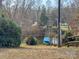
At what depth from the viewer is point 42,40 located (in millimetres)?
15727

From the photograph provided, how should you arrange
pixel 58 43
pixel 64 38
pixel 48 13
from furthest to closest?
pixel 48 13 → pixel 64 38 → pixel 58 43

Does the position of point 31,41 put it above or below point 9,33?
below

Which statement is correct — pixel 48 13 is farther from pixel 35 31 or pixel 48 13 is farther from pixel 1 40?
pixel 1 40

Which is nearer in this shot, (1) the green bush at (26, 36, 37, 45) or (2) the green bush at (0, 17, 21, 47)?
(2) the green bush at (0, 17, 21, 47)

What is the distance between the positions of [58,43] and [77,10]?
329 centimetres

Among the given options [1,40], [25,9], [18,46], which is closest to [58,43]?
[18,46]

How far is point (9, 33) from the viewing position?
1362 centimetres

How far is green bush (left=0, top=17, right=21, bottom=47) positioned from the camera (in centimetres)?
1316

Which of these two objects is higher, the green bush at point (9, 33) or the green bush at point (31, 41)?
the green bush at point (9, 33)

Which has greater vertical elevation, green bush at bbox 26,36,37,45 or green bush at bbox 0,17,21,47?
green bush at bbox 0,17,21,47

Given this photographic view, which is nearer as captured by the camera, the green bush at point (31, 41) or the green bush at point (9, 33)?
the green bush at point (9, 33)

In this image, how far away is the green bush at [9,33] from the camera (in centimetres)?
1316

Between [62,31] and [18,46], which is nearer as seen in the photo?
[18,46]

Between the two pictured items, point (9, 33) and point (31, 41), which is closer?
point (9, 33)
